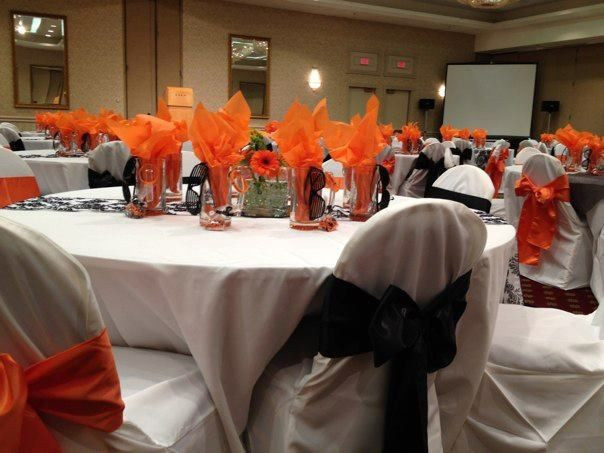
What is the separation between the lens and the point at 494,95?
13.9 m

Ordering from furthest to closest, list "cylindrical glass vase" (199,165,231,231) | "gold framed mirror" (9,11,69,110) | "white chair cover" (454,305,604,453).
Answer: "gold framed mirror" (9,11,69,110) < "cylindrical glass vase" (199,165,231,231) < "white chair cover" (454,305,604,453)

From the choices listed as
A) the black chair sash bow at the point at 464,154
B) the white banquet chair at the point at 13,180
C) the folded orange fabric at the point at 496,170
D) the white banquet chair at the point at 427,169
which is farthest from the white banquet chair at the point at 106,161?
the black chair sash bow at the point at 464,154

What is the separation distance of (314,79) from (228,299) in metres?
→ 11.8

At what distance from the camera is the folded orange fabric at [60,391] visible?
79cm

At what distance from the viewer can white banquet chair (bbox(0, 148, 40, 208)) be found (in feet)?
8.41

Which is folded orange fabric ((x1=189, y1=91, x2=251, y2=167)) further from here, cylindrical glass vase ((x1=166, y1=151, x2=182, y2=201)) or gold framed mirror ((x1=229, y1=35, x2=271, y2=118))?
gold framed mirror ((x1=229, y1=35, x2=271, y2=118))

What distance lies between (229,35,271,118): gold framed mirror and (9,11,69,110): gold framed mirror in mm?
3228

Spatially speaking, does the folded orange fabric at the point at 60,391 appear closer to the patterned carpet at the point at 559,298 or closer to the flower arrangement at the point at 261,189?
the flower arrangement at the point at 261,189

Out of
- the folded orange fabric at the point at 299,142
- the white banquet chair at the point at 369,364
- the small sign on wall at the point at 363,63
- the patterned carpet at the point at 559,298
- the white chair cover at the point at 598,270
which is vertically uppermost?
the small sign on wall at the point at 363,63

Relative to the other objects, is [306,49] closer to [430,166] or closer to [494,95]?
[494,95]

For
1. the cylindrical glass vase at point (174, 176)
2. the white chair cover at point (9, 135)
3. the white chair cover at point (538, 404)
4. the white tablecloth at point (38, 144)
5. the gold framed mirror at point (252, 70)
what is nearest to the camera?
the white chair cover at point (538, 404)

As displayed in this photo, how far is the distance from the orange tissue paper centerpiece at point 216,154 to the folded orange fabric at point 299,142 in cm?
13

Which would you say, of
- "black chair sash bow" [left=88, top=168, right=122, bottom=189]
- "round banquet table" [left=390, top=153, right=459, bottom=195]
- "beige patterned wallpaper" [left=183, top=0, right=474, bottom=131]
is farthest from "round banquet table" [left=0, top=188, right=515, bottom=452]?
"beige patterned wallpaper" [left=183, top=0, right=474, bottom=131]

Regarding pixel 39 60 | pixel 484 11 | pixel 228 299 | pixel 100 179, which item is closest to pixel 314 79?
pixel 484 11
